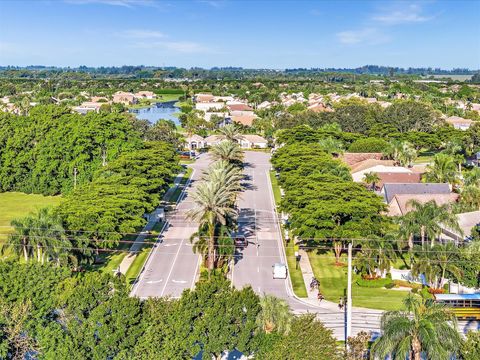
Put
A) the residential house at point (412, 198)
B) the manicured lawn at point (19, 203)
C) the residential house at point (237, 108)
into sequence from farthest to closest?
the residential house at point (237, 108) < the manicured lawn at point (19, 203) < the residential house at point (412, 198)

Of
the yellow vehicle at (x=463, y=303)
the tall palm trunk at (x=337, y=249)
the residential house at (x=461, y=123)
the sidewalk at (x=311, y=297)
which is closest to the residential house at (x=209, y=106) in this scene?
the residential house at (x=461, y=123)

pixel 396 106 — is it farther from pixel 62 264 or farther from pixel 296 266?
pixel 62 264

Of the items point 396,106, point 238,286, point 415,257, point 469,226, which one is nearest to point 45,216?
point 238,286

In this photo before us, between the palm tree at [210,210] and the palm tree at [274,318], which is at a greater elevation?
the palm tree at [210,210]

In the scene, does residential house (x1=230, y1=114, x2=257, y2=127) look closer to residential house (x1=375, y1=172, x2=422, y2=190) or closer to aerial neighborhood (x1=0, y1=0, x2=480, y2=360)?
aerial neighborhood (x1=0, y1=0, x2=480, y2=360)

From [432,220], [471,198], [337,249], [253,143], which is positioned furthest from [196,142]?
[432,220]

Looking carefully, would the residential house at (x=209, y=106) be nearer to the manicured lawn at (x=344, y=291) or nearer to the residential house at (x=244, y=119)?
the residential house at (x=244, y=119)
